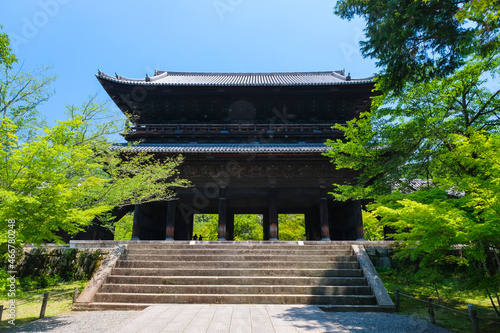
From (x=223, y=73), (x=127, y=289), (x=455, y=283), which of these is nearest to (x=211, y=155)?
(x=127, y=289)

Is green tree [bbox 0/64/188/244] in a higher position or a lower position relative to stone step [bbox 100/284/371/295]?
higher

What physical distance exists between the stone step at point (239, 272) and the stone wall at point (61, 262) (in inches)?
77.9

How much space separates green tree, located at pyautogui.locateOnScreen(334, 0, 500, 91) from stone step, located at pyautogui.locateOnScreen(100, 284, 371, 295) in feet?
17.5

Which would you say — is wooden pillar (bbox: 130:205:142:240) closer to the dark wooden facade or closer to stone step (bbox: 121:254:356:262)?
the dark wooden facade

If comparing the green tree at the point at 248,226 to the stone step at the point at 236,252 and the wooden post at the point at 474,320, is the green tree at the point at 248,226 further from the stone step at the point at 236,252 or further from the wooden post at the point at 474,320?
the wooden post at the point at 474,320

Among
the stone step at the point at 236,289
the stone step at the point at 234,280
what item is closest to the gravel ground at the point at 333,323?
the stone step at the point at 236,289

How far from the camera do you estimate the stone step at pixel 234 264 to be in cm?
811

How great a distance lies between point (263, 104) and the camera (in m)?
15.2

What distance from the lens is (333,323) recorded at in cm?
491

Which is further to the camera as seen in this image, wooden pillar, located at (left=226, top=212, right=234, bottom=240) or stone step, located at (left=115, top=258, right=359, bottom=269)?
wooden pillar, located at (left=226, top=212, right=234, bottom=240)

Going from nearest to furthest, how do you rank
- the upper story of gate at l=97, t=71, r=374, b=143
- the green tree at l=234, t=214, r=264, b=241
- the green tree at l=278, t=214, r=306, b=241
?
the upper story of gate at l=97, t=71, r=374, b=143 < the green tree at l=278, t=214, r=306, b=241 < the green tree at l=234, t=214, r=264, b=241

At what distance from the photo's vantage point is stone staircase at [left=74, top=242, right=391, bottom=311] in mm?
6656

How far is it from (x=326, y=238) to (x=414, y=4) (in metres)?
9.54

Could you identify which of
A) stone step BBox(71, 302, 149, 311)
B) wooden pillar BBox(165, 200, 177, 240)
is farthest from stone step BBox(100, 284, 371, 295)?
wooden pillar BBox(165, 200, 177, 240)
